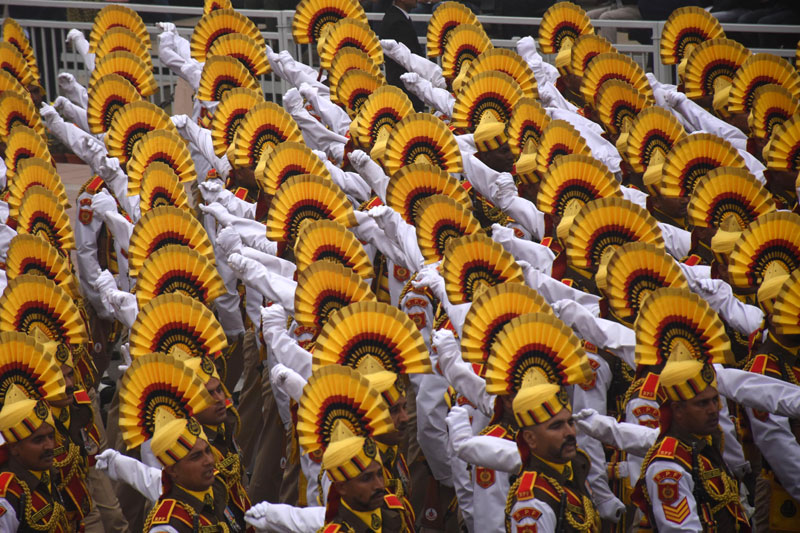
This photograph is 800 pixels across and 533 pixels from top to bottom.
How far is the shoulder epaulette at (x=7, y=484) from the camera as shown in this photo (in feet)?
15.6

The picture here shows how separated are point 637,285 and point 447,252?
863 millimetres

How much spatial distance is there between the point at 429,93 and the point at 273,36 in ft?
7.06

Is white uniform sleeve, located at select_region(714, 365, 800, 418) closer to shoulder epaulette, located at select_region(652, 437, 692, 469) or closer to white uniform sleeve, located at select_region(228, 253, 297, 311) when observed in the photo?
shoulder epaulette, located at select_region(652, 437, 692, 469)

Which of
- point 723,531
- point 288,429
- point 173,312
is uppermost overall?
point 173,312

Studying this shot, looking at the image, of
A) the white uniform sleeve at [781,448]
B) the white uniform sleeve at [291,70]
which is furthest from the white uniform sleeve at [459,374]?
the white uniform sleeve at [291,70]

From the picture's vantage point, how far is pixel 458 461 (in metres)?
5.51

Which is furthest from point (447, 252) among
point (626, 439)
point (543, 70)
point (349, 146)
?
point (543, 70)

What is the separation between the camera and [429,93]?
8469 millimetres

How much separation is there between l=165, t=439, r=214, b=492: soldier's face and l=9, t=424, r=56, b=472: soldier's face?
23.4 inches

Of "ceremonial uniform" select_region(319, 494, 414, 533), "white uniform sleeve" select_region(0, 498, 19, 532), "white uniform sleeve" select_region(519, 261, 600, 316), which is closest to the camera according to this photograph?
"ceremonial uniform" select_region(319, 494, 414, 533)

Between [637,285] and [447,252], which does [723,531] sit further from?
[447,252]

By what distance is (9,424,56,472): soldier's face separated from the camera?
4.85 metres

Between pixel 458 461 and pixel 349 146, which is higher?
pixel 349 146

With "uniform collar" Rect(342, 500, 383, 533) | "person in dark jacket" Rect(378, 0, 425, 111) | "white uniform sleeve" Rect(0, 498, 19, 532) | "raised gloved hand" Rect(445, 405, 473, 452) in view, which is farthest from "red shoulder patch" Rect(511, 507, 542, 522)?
"person in dark jacket" Rect(378, 0, 425, 111)
